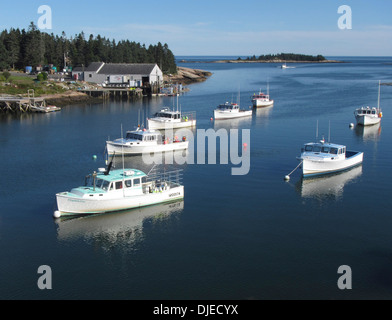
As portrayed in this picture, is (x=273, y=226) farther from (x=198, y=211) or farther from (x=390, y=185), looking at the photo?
(x=390, y=185)

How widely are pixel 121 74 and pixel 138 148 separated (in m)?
80.1

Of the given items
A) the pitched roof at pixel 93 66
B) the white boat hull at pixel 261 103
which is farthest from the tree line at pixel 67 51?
the white boat hull at pixel 261 103

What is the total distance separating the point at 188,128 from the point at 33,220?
41.5m

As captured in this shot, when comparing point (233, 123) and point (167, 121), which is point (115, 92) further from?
point (167, 121)

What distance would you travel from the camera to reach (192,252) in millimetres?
28375

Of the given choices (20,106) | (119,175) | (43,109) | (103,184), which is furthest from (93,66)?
(103,184)

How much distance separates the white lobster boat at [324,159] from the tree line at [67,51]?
99787 millimetres

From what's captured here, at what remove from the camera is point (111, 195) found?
1332 inches

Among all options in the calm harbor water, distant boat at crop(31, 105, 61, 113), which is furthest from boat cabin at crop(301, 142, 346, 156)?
distant boat at crop(31, 105, 61, 113)

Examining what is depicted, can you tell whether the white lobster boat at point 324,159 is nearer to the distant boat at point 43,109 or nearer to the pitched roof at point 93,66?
the distant boat at point 43,109

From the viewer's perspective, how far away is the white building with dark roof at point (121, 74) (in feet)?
417

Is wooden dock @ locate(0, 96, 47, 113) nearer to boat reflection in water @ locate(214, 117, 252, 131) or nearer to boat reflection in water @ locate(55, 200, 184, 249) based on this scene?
boat reflection in water @ locate(214, 117, 252, 131)
